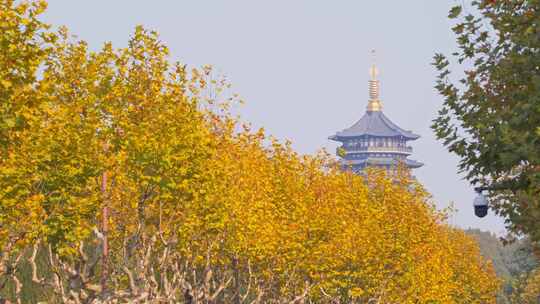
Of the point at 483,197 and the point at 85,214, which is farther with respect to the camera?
the point at 85,214

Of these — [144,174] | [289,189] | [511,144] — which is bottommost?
[511,144]

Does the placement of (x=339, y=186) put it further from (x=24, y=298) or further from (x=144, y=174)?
(x=144, y=174)

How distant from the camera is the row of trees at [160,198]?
29484 millimetres

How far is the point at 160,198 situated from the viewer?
128 ft

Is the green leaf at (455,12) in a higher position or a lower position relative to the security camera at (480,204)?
higher

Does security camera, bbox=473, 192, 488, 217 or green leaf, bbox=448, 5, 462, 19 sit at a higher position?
green leaf, bbox=448, 5, 462, 19

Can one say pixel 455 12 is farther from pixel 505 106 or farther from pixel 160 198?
pixel 160 198

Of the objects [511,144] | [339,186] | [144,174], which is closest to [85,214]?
[144,174]

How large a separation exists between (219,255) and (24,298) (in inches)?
713

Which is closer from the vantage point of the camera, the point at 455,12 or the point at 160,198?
the point at 455,12

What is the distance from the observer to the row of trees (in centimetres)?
2948

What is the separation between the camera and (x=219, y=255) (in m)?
52.5

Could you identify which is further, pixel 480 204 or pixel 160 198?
pixel 160 198

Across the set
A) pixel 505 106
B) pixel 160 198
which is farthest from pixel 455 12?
pixel 160 198
